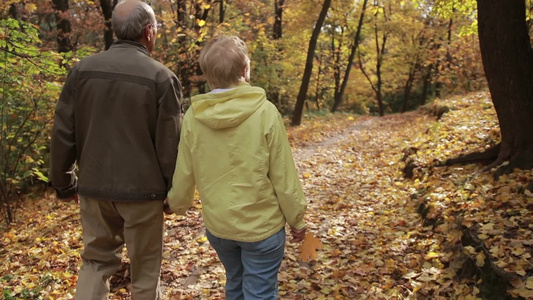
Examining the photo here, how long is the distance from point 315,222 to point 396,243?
134cm

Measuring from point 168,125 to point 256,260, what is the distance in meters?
1.01

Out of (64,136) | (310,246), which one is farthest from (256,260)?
(64,136)

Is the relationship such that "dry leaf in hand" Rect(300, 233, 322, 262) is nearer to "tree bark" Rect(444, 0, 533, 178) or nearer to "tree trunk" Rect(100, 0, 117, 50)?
"tree bark" Rect(444, 0, 533, 178)

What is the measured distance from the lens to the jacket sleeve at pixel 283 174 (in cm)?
227

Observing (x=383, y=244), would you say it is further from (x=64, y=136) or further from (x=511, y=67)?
(x=64, y=136)

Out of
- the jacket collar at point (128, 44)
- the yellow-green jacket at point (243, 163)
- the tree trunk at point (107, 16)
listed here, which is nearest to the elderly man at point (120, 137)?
the jacket collar at point (128, 44)

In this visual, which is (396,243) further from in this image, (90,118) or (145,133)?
(90,118)

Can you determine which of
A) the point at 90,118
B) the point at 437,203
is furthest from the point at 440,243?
the point at 90,118

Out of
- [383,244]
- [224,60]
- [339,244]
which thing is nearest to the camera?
[224,60]

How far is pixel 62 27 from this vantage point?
36.0 ft

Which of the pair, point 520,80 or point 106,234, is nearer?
point 106,234

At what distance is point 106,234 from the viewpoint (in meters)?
2.71

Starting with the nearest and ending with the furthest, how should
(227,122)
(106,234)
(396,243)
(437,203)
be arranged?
(227,122) → (106,234) → (396,243) → (437,203)

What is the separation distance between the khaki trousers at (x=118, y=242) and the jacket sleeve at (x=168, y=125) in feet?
1.00
